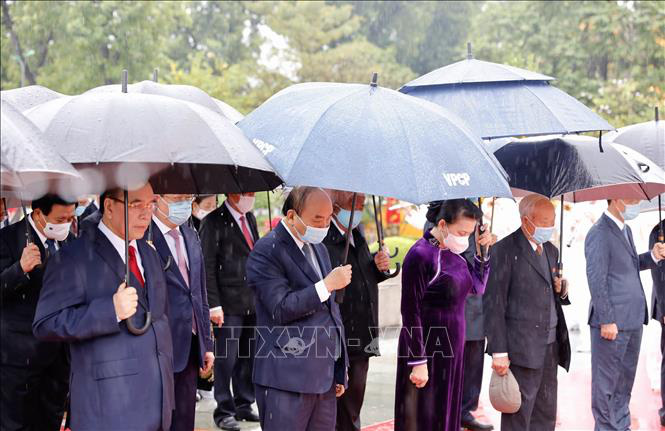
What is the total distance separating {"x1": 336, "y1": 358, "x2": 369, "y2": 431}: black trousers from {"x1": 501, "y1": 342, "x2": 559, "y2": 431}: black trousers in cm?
108

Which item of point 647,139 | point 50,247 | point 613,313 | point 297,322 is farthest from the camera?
point 647,139

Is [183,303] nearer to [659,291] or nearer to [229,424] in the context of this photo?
[229,424]

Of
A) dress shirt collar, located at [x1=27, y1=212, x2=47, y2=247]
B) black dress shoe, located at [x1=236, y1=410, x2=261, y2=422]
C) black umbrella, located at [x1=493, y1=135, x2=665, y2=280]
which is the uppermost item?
black umbrella, located at [x1=493, y1=135, x2=665, y2=280]

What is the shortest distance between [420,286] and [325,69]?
99.4ft

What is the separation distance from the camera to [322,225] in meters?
5.65

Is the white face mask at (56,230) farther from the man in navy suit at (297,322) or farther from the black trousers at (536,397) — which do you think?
the black trousers at (536,397)

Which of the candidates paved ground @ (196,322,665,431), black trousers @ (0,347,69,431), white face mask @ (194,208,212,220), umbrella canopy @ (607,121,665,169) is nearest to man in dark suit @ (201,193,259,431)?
paved ground @ (196,322,665,431)

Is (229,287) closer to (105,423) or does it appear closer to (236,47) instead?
(105,423)

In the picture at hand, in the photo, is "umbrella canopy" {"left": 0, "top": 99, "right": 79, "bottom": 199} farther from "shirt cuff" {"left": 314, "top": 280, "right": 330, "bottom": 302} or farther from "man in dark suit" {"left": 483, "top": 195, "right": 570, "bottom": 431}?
"man in dark suit" {"left": 483, "top": 195, "right": 570, "bottom": 431}

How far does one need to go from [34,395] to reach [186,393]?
36.0 inches

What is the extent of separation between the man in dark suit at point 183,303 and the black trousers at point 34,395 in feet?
2.34

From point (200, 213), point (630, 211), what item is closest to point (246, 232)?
point (200, 213)

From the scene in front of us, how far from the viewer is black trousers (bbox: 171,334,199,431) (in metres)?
6.08

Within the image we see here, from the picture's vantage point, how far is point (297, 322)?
18.5 ft
